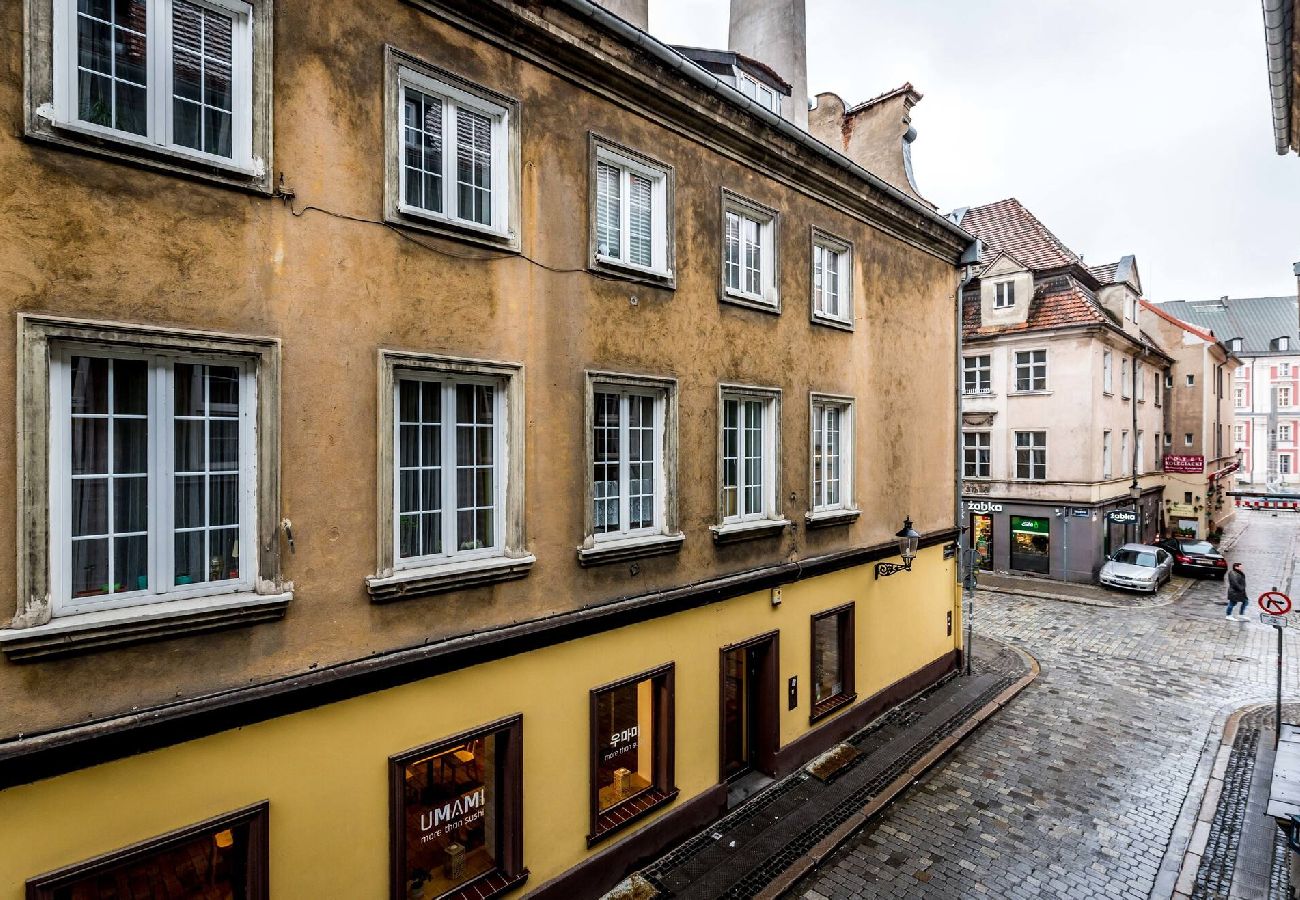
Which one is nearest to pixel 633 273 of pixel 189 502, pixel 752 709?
pixel 189 502

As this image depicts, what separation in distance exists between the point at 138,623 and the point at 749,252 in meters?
8.68

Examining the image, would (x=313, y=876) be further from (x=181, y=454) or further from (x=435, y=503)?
(x=181, y=454)

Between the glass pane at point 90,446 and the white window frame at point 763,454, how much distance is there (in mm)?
6741

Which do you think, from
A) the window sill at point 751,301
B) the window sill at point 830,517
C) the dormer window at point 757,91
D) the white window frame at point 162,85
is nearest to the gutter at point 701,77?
the dormer window at point 757,91

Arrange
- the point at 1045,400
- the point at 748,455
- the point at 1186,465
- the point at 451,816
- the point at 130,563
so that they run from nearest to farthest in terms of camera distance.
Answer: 1. the point at 130,563
2. the point at 451,816
3. the point at 748,455
4. the point at 1045,400
5. the point at 1186,465

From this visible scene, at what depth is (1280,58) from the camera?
8883 millimetres

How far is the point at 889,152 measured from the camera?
14.3m

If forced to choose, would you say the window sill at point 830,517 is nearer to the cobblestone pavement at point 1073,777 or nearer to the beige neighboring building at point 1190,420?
the cobblestone pavement at point 1073,777

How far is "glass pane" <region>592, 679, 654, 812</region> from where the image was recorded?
316 inches

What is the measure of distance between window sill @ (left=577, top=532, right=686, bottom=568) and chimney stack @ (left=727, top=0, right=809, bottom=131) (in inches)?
377

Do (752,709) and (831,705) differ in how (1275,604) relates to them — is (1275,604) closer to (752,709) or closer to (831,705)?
(831,705)

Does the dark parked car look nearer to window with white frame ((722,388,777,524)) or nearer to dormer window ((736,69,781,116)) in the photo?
window with white frame ((722,388,777,524))

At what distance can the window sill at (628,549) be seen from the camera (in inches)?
300

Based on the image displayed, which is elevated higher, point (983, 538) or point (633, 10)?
point (633, 10)
